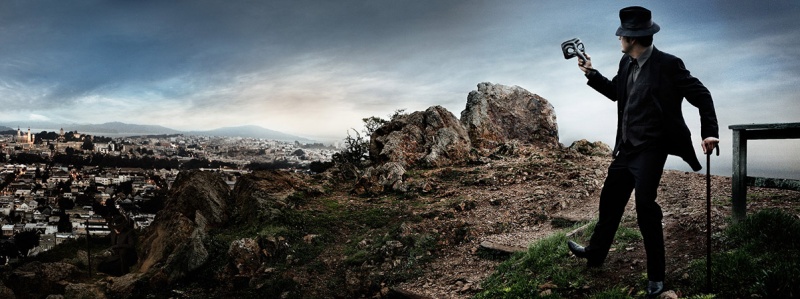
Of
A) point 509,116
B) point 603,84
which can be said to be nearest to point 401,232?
point 603,84

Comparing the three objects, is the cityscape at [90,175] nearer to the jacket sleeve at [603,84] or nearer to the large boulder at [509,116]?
the large boulder at [509,116]

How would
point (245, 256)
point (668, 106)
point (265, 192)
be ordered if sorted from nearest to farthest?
point (668, 106), point (245, 256), point (265, 192)

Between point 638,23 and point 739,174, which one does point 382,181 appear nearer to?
point 739,174

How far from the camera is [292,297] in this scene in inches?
298

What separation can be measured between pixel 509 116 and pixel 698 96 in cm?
2219

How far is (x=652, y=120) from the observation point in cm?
377

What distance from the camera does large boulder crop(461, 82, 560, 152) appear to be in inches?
934

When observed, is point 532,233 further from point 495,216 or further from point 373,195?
point 373,195

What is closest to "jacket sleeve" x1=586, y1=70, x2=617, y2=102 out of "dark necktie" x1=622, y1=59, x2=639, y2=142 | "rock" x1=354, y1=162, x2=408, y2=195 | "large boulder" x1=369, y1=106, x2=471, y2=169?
"dark necktie" x1=622, y1=59, x2=639, y2=142

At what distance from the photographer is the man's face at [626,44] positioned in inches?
155

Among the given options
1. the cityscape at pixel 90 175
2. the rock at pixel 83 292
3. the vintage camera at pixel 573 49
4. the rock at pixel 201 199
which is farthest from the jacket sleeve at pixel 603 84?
the cityscape at pixel 90 175

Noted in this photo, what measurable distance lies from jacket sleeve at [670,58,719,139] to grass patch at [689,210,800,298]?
1346 mm

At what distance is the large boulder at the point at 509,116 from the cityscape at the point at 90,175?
11.0 m

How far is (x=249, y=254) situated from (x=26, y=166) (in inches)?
3584
